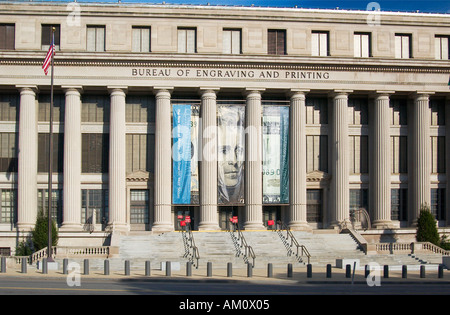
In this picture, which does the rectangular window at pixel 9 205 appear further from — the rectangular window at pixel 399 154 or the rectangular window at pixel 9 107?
the rectangular window at pixel 399 154

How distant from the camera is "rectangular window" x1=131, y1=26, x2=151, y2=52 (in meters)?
57.3

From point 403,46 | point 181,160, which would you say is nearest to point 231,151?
point 181,160

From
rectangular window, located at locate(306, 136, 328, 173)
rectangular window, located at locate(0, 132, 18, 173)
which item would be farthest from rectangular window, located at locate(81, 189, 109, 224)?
rectangular window, located at locate(306, 136, 328, 173)

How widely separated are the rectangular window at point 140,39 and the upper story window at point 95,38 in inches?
92.5

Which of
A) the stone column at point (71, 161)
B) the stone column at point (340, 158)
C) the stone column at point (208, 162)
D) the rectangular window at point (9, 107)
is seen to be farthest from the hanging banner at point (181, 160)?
the rectangular window at point (9, 107)

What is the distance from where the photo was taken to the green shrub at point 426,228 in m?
54.4

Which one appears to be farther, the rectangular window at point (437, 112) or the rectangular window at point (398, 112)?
the rectangular window at point (437, 112)

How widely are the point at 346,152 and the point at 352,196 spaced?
4020mm

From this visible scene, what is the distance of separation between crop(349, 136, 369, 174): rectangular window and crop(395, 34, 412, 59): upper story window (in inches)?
291

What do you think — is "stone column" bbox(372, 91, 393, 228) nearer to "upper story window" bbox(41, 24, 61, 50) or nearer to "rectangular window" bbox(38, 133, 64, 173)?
"rectangular window" bbox(38, 133, 64, 173)

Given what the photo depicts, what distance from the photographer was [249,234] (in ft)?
177

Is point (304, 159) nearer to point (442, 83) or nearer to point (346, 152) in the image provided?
point (346, 152)

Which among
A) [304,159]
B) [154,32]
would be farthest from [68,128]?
[304,159]

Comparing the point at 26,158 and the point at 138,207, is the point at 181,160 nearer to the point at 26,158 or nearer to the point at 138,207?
the point at 138,207
